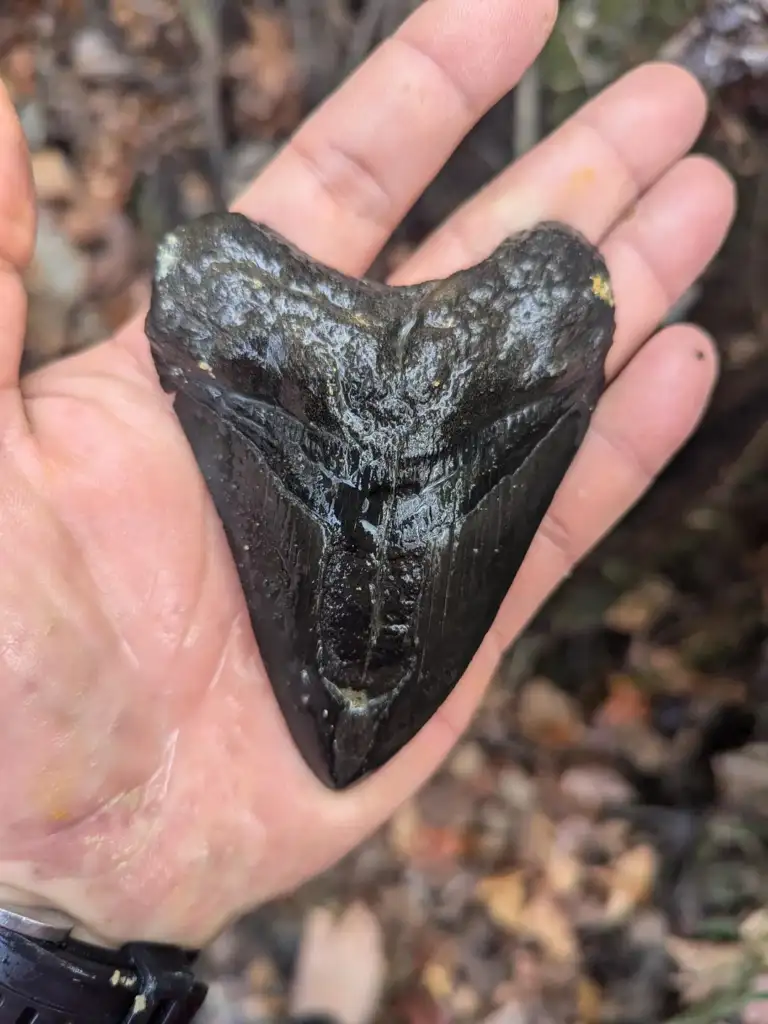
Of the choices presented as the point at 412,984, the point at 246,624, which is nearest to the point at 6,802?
the point at 246,624

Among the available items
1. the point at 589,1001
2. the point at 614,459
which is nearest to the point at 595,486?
the point at 614,459

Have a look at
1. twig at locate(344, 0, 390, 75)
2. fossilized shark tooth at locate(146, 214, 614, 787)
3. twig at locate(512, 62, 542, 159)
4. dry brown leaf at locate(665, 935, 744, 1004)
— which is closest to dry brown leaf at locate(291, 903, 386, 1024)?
dry brown leaf at locate(665, 935, 744, 1004)

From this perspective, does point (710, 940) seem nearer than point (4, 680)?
No

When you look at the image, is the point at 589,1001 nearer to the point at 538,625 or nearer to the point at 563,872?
the point at 563,872

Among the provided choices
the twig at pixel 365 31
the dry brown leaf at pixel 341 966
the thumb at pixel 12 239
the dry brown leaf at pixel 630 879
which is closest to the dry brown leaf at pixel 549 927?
the dry brown leaf at pixel 630 879

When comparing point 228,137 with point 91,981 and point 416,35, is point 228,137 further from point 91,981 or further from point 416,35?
point 91,981

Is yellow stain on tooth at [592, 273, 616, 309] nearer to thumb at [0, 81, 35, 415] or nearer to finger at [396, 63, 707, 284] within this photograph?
finger at [396, 63, 707, 284]

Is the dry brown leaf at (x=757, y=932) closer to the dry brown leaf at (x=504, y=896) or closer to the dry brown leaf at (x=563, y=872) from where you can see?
the dry brown leaf at (x=563, y=872)
